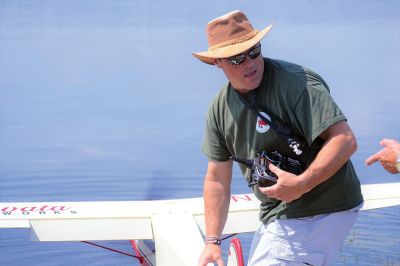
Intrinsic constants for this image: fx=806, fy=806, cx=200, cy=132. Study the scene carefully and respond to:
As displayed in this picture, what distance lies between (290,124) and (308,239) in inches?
19.9

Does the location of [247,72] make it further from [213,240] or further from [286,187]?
[213,240]

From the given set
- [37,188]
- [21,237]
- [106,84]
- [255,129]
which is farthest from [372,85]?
[255,129]

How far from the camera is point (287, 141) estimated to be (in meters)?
3.36

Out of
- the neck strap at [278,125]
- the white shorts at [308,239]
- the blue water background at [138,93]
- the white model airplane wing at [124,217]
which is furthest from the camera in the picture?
the blue water background at [138,93]

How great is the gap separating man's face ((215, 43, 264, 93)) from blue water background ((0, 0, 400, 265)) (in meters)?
3.65

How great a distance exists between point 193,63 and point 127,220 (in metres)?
17.5

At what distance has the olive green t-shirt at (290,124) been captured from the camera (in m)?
3.21

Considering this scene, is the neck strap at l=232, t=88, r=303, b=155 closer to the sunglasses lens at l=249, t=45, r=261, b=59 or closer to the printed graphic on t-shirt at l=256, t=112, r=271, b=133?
the printed graphic on t-shirt at l=256, t=112, r=271, b=133

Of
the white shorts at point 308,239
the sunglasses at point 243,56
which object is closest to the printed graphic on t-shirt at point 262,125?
the sunglasses at point 243,56

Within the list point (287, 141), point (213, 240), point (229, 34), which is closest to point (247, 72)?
point (229, 34)

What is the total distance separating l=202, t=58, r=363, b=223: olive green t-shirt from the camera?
3209 mm

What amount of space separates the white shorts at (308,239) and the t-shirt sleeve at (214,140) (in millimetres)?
433

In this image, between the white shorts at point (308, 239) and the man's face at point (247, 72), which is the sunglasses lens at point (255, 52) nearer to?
the man's face at point (247, 72)

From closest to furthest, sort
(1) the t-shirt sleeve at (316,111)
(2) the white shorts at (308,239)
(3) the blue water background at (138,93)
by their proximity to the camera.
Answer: (1) the t-shirt sleeve at (316,111), (2) the white shorts at (308,239), (3) the blue water background at (138,93)
